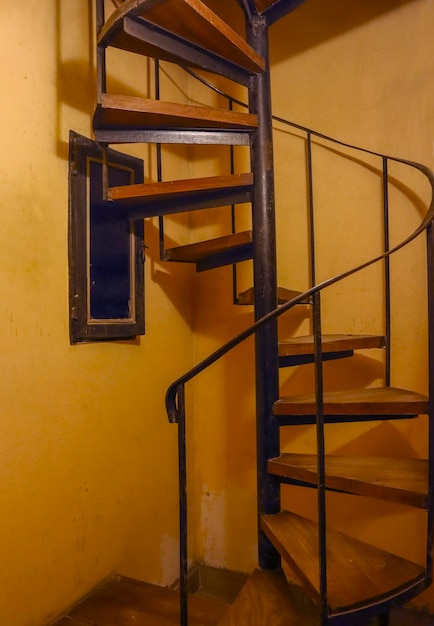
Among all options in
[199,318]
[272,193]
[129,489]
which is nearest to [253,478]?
[129,489]

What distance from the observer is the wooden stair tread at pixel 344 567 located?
140 cm

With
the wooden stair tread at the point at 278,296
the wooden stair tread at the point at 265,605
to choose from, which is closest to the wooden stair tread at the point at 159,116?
the wooden stair tread at the point at 278,296

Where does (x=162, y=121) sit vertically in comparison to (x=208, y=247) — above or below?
above

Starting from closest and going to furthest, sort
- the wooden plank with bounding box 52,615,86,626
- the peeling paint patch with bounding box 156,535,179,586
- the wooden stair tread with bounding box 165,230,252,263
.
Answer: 1. the wooden plank with bounding box 52,615,86,626
2. the wooden stair tread with bounding box 165,230,252,263
3. the peeling paint patch with bounding box 156,535,179,586

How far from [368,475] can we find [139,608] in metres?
1.06

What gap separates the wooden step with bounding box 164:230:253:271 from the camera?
2.12 meters

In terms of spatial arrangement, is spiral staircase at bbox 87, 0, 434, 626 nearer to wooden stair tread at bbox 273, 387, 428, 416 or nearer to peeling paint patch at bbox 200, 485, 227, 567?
wooden stair tread at bbox 273, 387, 428, 416

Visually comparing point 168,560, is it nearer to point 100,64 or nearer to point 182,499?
point 182,499

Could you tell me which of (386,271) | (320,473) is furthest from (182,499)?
(386,271)

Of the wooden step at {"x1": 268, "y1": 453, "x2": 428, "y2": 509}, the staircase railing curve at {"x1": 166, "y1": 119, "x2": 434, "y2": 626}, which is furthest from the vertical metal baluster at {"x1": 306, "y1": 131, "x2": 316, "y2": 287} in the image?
the wooden step at {"x1": 268, "y1": 453, "x2": 428, "y2": 509}

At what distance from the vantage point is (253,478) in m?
2.61

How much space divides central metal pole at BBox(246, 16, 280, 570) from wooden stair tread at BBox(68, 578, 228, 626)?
0.30 metres

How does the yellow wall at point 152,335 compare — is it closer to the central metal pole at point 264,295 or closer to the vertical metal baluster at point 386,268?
the vertical metal baluster at point 386,268

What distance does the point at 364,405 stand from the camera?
5.61ft
